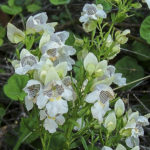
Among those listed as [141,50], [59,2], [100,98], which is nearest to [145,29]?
[141,50]

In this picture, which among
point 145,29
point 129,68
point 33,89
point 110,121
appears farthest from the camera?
point 129,68

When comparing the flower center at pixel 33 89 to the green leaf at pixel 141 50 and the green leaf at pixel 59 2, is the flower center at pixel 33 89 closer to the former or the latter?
the green leaf at pixel 59 2

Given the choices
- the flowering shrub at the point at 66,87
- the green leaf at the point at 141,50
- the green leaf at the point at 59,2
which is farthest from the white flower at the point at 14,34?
the green leaf at the point at 141,50

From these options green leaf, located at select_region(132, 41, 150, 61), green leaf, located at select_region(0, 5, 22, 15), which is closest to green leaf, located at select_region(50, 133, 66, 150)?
green leaf, located at select_region(132, 41, 150, 61)

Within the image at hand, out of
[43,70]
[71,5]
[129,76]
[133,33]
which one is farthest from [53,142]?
[71,5]

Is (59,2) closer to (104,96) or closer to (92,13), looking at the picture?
(92,13)

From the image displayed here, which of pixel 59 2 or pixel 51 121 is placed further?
pixel 59 2
